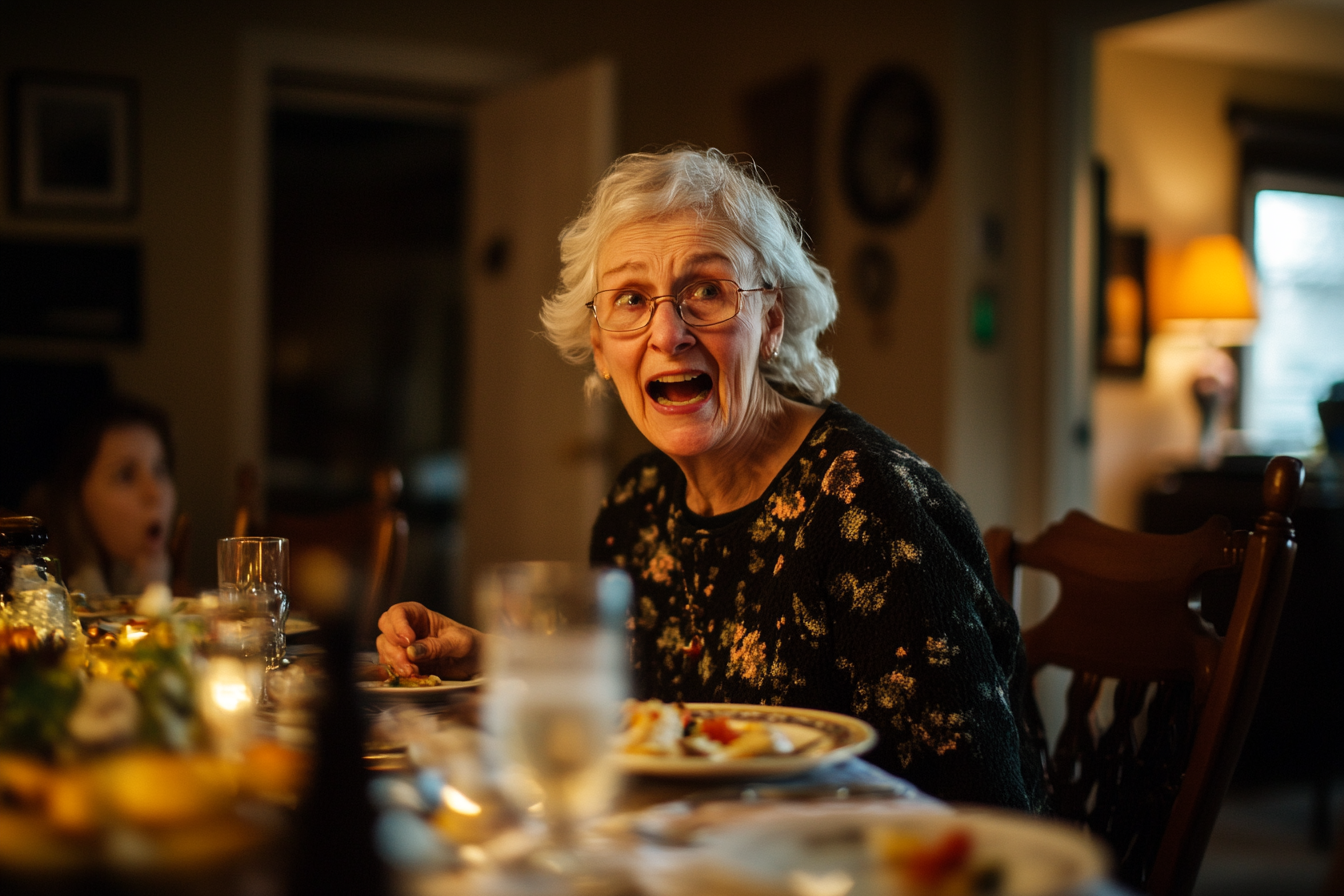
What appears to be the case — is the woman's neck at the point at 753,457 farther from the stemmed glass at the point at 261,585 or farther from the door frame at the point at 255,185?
the door frame at the point at 255,185

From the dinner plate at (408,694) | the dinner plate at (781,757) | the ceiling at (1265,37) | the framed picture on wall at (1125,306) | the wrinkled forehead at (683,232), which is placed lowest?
the dinner plate at (408,694)

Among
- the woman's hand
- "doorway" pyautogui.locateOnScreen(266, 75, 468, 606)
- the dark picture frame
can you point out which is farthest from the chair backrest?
"doorway" pyautogui.locateOnScreen(266, 75, 468, 606)

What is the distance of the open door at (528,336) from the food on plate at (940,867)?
318 centimetres

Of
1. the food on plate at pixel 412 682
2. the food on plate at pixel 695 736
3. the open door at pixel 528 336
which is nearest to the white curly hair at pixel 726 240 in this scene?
the food on plate at pixel 412 682

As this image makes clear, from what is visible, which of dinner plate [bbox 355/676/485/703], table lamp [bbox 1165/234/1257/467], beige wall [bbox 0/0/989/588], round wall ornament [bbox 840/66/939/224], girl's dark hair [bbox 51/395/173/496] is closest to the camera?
dinner plate [bbox 355/676/485/703]

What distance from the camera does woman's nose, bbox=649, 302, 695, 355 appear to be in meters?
1.51

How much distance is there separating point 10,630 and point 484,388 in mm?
3572

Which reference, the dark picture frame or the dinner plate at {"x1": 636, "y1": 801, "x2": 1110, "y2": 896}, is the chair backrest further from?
the dark picture frame

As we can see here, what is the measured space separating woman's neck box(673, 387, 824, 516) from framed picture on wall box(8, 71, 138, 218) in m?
3.14

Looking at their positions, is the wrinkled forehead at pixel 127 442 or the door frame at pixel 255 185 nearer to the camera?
the wrinkled forehead at pixel 127 442

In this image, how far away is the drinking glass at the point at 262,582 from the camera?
1.20 meters

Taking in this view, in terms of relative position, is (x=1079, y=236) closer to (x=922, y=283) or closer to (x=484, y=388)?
(x=922, y=283)

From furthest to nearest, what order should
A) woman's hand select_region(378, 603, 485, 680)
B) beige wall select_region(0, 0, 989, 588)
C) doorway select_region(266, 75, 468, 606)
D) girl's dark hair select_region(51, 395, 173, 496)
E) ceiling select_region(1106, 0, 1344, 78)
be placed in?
doorway select_region(266, 75, 468, 606) → ceiling select_region(1106, 0, 1344, 78) → beige wall select_region(0, 0, 989, 588) → girl's dark hair select_region(51, 395, 173, 496) → woman's hand select_region(378, 603, 485, 680)

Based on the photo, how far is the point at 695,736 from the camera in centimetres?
87
